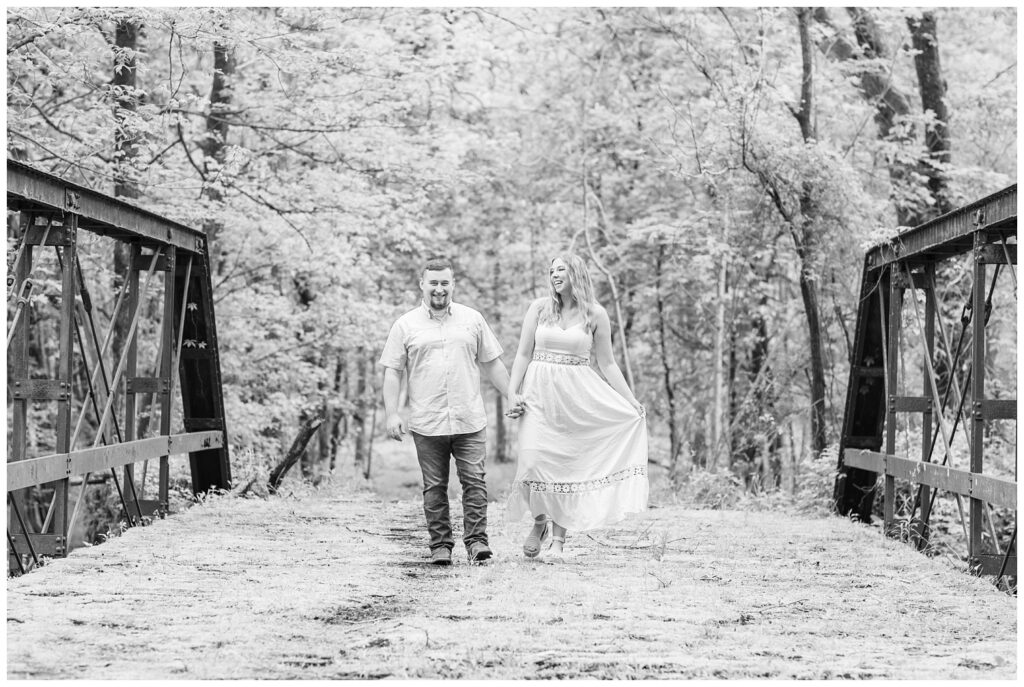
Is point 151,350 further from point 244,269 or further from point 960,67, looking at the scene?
point 960,67

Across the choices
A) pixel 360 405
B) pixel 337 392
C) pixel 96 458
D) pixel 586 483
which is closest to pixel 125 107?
pixel 96 458

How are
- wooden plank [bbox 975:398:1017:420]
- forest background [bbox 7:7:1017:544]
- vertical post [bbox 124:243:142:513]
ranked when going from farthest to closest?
forest background [bbox 7:7:1017:544]
vertical post [bbox 124:243:142:513]
wooden plank [bbox 975:398:1017:420]

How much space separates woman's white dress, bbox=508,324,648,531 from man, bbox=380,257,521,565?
13.6 inches

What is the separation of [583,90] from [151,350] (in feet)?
29.4

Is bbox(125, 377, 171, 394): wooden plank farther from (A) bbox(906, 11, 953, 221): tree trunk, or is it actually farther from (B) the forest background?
(A) bbox(906, 11, 953, 221): tree trunk

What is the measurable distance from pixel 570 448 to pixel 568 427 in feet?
0.46

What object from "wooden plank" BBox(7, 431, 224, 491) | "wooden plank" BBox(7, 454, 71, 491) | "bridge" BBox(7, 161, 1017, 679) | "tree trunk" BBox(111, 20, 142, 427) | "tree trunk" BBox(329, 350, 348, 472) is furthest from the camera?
"tree trunk" BBox(329, 350, 348, 472)

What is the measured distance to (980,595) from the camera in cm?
663

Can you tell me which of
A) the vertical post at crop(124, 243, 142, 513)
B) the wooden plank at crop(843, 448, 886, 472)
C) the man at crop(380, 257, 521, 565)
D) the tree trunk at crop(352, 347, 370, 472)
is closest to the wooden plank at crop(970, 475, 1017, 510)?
the wooden plank at crop(843, 448, 886, 472)

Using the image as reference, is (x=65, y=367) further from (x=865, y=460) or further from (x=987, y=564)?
(x=865, y=460)

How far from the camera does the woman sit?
25.1ft

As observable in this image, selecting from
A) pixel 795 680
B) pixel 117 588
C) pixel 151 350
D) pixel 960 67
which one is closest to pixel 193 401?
pixel 151 350

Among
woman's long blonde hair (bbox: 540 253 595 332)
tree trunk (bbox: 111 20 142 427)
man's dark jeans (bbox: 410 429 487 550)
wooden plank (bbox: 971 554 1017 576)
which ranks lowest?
wooden plank (bbox: 971 554 1017 576)

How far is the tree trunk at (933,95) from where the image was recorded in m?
15.2
